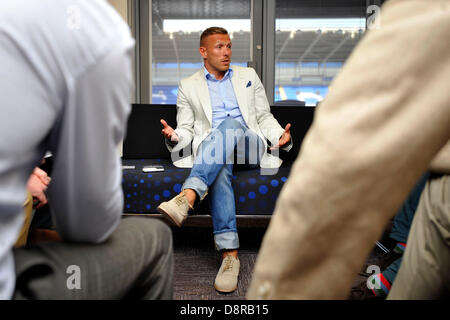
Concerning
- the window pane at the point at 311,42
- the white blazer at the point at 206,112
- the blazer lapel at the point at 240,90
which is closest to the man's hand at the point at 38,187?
the white blazer at the point at 206,112

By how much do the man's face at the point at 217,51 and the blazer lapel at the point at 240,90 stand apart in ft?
0.31

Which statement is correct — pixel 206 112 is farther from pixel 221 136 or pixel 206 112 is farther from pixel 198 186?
pixel 198 186

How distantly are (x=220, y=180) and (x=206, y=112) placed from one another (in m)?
0.65

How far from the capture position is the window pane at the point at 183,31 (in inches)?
130

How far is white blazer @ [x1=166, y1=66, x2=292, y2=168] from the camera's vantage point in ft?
7.26

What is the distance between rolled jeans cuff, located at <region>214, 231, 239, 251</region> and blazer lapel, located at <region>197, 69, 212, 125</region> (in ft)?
2.69

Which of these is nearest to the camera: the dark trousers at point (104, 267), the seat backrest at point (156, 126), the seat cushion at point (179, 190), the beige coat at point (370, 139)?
the beige coat at point (370, 139)

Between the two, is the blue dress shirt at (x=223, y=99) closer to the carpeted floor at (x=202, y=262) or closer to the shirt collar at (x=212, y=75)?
the shirt collar at (x=212, y=75)

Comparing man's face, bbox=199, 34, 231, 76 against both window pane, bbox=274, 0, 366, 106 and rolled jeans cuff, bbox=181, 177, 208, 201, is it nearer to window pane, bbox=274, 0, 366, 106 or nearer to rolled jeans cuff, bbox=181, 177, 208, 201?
rolled jeans cuff, bbox=181, 177, 208, 201

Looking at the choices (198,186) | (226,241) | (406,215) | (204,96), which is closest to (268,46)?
(204,96)

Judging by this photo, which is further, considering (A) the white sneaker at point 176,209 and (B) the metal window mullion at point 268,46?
(B) the metal window mullion at point 268,46

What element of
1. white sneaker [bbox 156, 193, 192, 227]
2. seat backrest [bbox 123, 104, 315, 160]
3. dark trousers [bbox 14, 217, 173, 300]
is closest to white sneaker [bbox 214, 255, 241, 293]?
white sneaker [bbox 156, 193, 192, 227]
